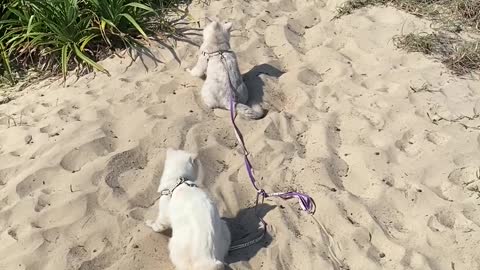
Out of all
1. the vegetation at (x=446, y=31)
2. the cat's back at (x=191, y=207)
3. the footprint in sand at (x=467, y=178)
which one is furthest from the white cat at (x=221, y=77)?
the vegetation at (x=446, y=31)

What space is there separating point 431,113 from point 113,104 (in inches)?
110

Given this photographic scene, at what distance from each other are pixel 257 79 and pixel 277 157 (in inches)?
45.1

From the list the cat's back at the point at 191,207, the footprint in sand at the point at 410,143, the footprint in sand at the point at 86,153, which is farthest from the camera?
the footprint in sand at the point at 410,143

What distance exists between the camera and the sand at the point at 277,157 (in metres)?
3.52

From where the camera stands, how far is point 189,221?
3186 millimetres

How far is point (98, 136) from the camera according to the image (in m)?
4.37

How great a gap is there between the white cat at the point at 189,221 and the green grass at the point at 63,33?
2.19 m

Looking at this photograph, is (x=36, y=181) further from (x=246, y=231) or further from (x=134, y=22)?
(x=134, y=22)

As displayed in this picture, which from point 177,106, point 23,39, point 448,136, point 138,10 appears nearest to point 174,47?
point 138,10

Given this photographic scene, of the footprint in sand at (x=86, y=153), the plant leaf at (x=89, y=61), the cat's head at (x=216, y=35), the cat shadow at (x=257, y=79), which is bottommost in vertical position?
the cat shadow at (x=257, y=79)

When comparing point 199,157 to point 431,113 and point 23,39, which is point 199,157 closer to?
point 431,113

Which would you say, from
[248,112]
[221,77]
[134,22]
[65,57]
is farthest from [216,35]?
[65,57]

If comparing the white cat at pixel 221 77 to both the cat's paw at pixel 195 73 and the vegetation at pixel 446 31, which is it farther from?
the vegetation at pixel 446 31

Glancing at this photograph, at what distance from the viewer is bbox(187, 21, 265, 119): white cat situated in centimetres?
473
